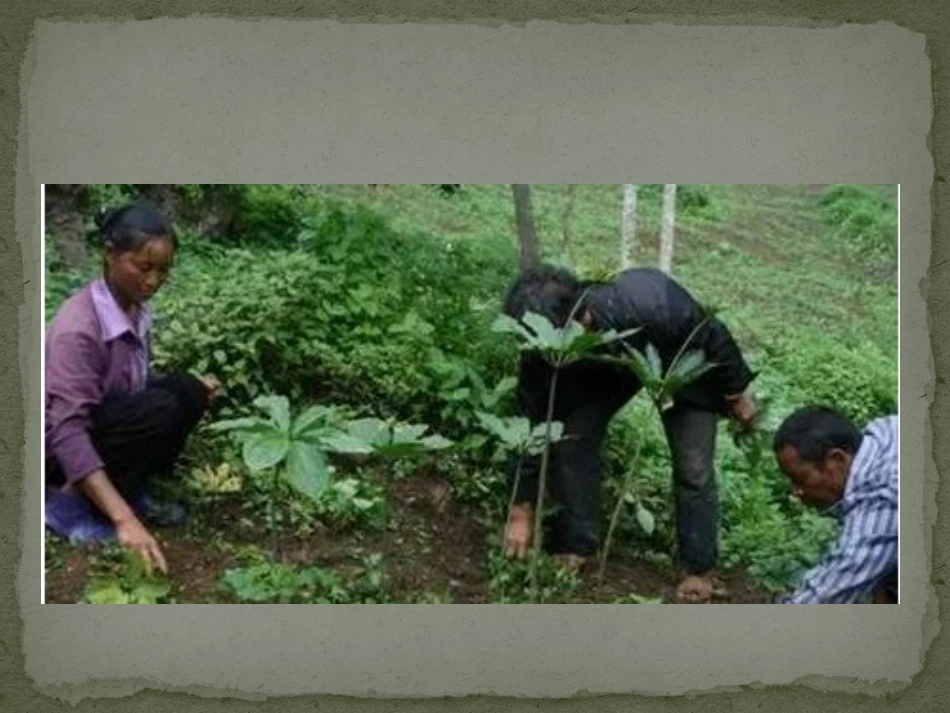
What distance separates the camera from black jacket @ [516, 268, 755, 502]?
6477 millimetres

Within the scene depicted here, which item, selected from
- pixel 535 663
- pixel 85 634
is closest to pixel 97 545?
pixel 85 634

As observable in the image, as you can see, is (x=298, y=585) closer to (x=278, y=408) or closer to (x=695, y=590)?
(x=278, y=408)

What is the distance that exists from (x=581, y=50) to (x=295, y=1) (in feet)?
2.44

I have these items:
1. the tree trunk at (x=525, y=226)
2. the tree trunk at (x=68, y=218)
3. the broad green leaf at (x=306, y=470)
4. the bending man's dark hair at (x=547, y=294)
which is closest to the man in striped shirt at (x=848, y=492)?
the bending man's dark hair at (x=547, y=294)

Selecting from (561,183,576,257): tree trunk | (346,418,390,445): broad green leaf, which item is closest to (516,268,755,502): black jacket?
(561,183,576,257): tree trunk

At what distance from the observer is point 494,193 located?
6.43 meters

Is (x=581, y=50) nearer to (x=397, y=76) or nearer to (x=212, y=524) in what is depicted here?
(x=397, y=76)

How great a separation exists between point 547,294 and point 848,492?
0.94 m

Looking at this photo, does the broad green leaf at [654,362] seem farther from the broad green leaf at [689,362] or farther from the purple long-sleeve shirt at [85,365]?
the purple long-sleeve shirt at [85,365]

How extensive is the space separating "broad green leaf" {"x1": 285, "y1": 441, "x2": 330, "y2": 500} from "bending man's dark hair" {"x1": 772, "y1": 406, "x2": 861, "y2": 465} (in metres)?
1.18

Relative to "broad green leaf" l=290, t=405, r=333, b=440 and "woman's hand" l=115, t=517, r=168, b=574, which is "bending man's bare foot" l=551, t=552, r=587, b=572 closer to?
"broad green leaf" l=290, t=405, r=333, b=440

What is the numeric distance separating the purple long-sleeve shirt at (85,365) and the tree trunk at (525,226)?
988mm

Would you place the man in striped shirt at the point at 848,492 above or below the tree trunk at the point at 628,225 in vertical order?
below

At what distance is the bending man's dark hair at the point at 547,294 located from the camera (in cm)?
648
